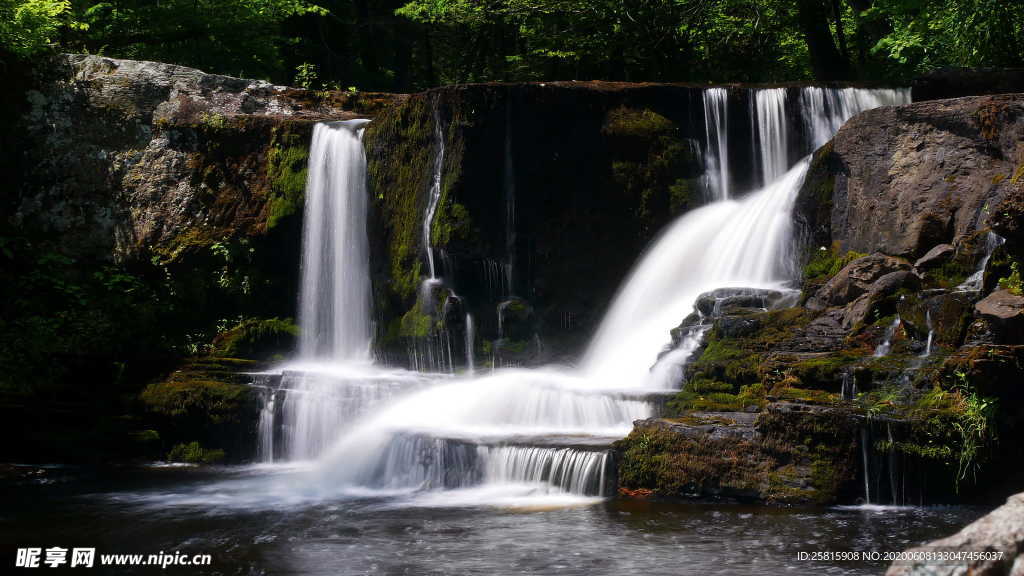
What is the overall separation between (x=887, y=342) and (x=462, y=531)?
453 cm

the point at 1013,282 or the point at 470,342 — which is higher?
the point at 1013,282

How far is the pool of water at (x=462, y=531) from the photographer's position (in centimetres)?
659

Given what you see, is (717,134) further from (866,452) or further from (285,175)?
(866,452)

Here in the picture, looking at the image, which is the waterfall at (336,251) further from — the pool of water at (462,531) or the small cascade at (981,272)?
the small cascade at (981,272)

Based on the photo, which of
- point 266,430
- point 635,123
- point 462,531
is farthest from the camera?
point 635,123

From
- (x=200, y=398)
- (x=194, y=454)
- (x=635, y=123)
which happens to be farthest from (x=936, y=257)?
(x=194, y=454)

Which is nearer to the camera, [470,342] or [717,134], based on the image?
[470,342]

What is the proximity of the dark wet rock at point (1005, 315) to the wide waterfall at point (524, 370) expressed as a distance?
3.30 meters

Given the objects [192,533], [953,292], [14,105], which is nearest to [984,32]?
[953,292]

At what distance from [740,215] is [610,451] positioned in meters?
6.04

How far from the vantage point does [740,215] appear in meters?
13.7

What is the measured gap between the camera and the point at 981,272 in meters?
9.66

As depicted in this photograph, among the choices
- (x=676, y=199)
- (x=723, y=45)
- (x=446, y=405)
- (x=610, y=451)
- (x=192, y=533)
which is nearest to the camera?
(x=192, y=533)

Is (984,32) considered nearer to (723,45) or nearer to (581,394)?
(723,45)
